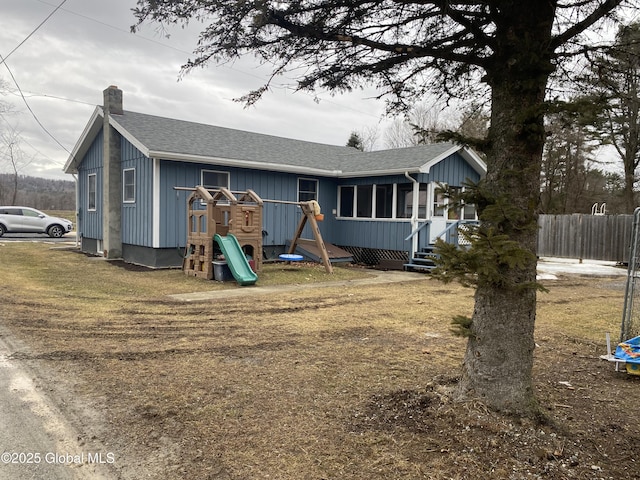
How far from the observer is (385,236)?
1452 cm

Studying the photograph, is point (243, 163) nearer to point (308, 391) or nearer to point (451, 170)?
point (451, 170)

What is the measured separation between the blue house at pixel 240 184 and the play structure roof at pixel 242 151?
38 millimetres

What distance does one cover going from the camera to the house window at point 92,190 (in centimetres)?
1546

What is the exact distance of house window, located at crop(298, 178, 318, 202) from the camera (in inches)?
595

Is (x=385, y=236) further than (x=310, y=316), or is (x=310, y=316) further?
(x=385, y=236)

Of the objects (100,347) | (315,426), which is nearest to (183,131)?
(100,347)

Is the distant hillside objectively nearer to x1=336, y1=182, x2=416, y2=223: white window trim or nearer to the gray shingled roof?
the gray shingled roof

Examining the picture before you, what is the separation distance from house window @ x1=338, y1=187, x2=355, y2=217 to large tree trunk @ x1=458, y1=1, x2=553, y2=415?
12.6 metres

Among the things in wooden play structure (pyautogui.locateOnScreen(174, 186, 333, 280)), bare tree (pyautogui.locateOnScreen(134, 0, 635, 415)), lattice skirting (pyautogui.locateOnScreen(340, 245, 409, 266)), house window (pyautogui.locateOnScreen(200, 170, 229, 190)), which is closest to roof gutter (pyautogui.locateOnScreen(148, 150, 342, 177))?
house window (pyautogui.locateOnScreen(200, 170, 229, 190))

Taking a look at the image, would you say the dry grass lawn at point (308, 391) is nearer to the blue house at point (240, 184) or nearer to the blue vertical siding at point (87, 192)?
the blue house at point (240, 184)

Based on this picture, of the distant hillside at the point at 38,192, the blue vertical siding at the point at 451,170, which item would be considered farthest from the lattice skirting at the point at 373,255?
the distant hillside at the point at 38,192

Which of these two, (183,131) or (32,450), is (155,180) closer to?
(183,131)

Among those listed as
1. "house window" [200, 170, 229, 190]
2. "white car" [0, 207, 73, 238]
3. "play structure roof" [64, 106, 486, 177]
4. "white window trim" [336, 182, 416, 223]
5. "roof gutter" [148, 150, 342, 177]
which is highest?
"play structure roof" [64, 106, 486, 177]

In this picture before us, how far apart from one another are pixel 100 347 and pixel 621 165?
971 inches
